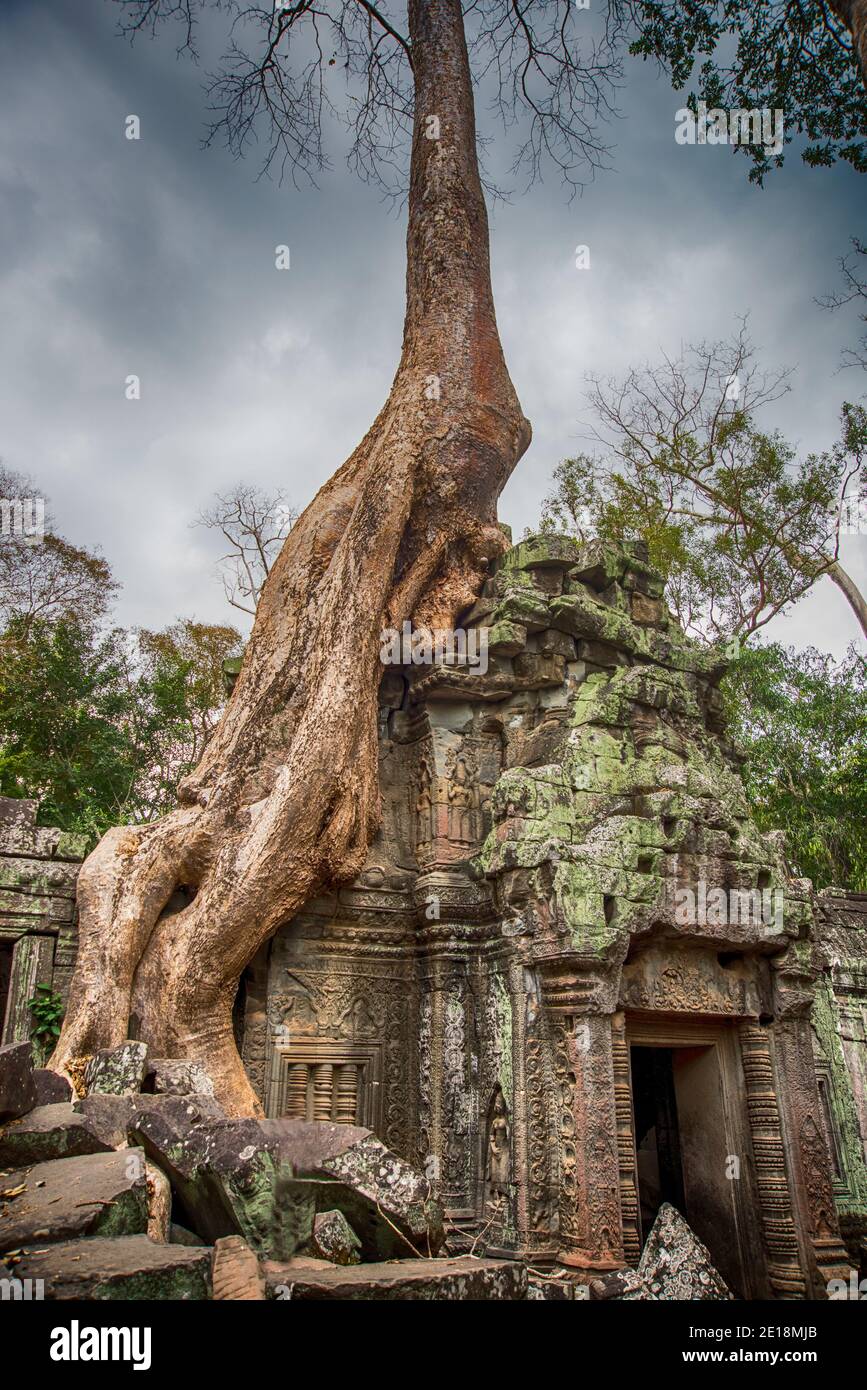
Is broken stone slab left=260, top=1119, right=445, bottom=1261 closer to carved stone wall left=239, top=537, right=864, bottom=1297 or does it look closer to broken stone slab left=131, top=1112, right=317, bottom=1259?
broken stone slab left=131, top=1112, right=317, bottom=1259

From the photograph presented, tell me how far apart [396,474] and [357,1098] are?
15.7ft

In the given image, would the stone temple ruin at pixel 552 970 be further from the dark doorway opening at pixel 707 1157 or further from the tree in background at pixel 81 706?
the tree in background at pixel 81 706

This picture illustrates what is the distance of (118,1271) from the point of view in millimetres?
2656

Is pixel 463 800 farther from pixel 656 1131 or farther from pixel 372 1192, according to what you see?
pixel 656 1131

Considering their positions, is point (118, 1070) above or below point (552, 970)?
below

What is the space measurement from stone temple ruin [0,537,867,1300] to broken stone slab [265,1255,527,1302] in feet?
8.61

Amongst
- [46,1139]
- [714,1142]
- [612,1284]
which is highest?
[46,1139]

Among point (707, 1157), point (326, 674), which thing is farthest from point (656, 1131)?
point (326, 674)

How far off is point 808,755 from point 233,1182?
13963mm

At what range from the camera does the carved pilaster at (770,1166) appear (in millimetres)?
6281

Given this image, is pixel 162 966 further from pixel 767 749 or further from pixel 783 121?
pixel 767 749

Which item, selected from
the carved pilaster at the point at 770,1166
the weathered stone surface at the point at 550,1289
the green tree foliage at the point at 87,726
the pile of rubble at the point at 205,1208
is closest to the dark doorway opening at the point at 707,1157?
the carved pilaster at the point at 770,1166

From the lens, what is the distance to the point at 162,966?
6.21 m
